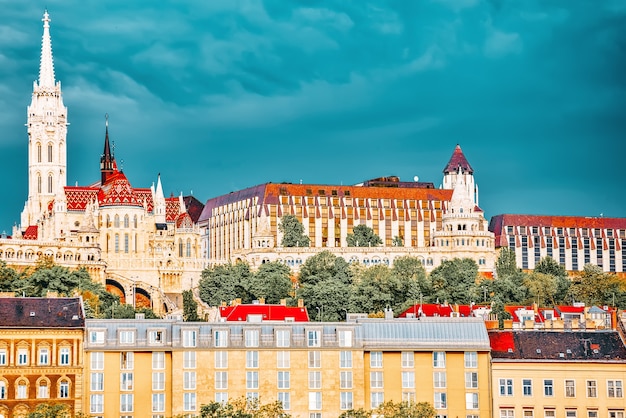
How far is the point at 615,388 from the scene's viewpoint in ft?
391

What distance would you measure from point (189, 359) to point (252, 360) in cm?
398

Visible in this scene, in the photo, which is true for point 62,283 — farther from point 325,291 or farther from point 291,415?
point 291,415

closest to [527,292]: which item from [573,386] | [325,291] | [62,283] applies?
[325,291]

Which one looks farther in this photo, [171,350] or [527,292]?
[527,292]

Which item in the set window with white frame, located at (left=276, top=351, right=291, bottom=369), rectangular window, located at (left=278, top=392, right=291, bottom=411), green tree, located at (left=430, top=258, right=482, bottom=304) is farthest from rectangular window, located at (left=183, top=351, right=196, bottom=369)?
green tree, located at (left=430, top=258, right=482, bottom=304)

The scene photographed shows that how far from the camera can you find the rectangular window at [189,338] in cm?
11762

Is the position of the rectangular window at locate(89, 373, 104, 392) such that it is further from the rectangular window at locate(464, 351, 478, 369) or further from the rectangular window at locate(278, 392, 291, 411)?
the rectangular window at locate(464, 351, 478, 369)

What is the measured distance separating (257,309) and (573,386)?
35347 mm

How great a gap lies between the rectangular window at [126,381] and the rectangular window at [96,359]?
147 cm

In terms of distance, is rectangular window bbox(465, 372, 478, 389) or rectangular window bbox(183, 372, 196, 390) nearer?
rectangular window bbox(183, 372, 196, 390)

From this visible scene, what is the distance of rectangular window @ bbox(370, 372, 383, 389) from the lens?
118 metres

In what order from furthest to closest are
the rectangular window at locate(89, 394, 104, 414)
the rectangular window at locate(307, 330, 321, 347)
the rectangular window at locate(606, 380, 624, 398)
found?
1. the rectangular window at locate(606, 380, 624, 398)
2. the rectangular window at locate(307, 330, 321, 347)
3. the rectangular window at locate(89, 394, 104, 414)

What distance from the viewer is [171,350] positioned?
386 ft

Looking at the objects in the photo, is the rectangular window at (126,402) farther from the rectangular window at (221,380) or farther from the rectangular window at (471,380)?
the rectangular window at (471,380)
